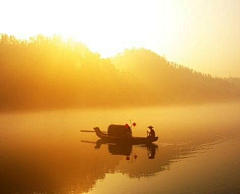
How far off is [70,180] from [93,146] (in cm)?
2916

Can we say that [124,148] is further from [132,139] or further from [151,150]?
[151,150]

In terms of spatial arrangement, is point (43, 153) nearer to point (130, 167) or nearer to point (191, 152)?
point (130, 167)

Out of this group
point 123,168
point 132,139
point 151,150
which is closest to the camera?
point 123,168

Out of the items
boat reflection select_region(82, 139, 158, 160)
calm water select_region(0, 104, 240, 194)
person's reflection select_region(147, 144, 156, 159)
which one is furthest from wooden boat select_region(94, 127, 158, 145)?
calm water select_region(0, 104, 240, 194)

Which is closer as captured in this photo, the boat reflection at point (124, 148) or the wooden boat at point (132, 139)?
the boat reflection at point (124, 148)

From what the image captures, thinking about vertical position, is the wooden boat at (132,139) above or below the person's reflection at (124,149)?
above

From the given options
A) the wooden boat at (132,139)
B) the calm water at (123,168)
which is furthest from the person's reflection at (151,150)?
the wooden boat at (132,139)

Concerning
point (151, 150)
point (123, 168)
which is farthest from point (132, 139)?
point (123, 168)

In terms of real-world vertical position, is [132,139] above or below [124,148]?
above

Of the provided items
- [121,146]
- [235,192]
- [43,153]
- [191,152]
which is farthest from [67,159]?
[235,192]

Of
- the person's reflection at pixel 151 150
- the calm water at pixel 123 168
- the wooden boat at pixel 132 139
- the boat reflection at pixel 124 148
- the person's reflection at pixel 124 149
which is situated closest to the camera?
the calm water at pixel 123 168

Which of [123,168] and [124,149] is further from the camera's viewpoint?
[124,149]

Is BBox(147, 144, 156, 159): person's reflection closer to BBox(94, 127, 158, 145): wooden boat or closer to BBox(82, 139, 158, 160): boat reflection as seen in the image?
BBox(82, 139, 158, 160): boat reflection

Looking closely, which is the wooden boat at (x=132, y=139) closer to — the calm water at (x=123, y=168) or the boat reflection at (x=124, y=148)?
the boat reflection at (x=124, y=148)
